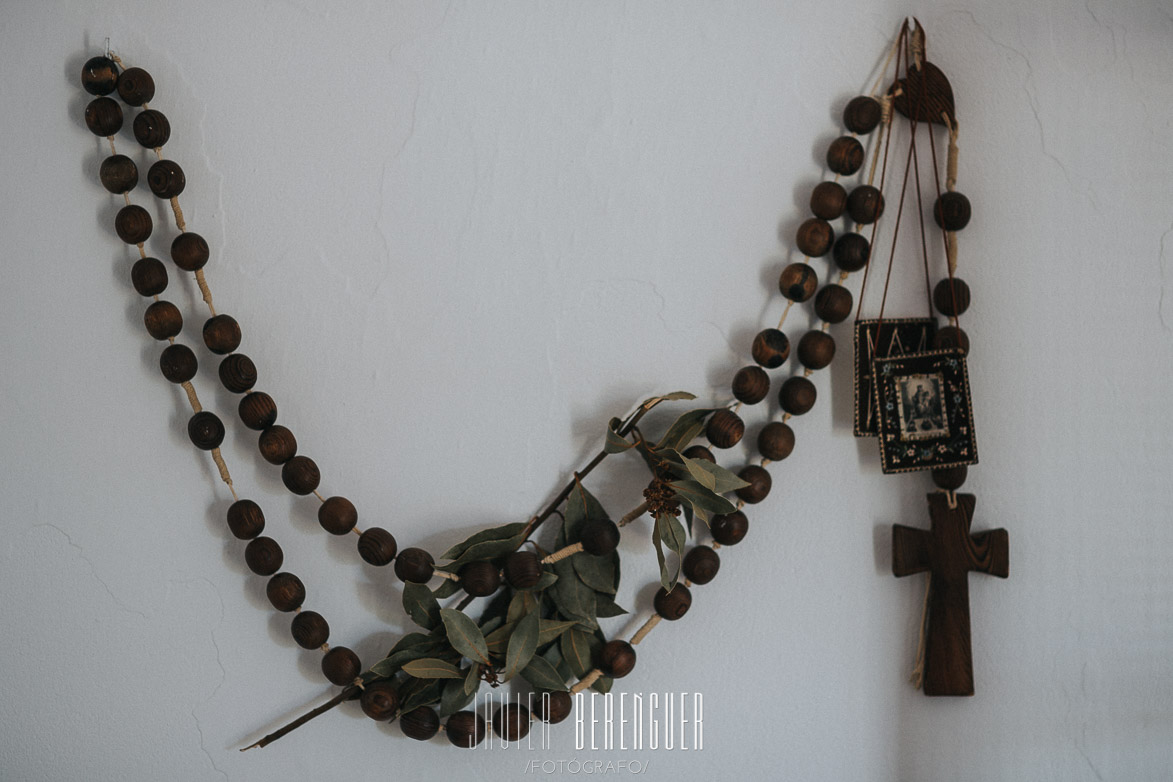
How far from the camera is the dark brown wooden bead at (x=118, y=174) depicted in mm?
719

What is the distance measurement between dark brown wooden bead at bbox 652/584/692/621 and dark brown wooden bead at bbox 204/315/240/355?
1.53 ft

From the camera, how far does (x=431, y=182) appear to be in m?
0.77

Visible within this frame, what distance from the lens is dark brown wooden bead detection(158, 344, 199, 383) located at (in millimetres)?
721

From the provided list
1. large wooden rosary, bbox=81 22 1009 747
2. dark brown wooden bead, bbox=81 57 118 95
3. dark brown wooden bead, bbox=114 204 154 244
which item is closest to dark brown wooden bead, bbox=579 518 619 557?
large wooden rosary, bbox=81 22 1009 747

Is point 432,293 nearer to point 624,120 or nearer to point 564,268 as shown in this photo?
point 564,268

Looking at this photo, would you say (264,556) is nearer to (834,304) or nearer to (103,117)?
(103,117)

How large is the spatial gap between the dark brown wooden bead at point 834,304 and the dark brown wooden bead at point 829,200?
7 centimetres

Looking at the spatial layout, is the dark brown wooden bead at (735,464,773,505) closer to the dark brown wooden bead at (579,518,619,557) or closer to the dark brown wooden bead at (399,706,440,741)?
the dark brown wooden bead at (579,518,619,557)

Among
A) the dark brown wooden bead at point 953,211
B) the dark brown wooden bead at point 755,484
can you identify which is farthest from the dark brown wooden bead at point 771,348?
the dark brown wooden bead at point 953,211

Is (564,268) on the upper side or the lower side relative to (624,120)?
lower

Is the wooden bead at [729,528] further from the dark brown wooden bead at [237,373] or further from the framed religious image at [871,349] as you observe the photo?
the dark brown wooden bead at [237,373]

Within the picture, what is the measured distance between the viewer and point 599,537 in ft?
2.39

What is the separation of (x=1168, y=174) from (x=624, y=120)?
57 cm

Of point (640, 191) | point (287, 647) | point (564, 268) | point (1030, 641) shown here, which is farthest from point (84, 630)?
point (1030, 641)
